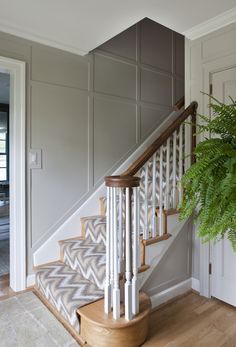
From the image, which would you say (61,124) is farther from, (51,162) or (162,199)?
(162,199)

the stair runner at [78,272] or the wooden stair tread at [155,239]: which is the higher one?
the wooden stair tread at [155,239]

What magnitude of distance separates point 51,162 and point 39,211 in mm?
522

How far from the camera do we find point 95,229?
262cm

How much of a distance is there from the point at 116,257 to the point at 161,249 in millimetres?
664

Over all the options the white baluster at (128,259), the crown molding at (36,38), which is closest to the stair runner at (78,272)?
the white baluster at (128,259)

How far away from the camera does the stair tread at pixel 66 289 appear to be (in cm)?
190

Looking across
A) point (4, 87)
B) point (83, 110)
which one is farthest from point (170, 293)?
point (4, 87)

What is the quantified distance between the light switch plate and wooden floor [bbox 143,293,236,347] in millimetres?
1746

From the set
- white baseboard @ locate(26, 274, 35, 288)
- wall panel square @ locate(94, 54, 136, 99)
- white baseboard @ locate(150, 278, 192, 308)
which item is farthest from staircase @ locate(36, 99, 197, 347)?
wall panel square @ locate(94, 54, 136, 99)

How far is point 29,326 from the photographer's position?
6.36ft

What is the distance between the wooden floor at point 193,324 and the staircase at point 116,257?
213mm

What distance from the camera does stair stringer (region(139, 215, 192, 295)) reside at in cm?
214

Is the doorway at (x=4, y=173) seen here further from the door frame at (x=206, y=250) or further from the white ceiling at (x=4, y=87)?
the door frame at (x=206, y=250)

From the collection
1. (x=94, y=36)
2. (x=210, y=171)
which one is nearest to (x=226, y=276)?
(x=210, y=171)
